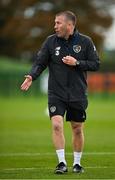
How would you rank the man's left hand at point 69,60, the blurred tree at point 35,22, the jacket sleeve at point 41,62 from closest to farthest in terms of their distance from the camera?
the man's left hand at point 69,60 < the jacket sleeve at point 41,62 < the blurred tree at point 35,22

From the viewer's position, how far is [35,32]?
67625mm

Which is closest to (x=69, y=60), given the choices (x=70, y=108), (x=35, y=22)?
(x=70, y=108)

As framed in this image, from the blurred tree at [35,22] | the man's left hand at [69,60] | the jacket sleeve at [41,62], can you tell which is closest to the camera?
the man's left hand at [69,60]

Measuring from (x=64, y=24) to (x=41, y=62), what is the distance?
648 mm

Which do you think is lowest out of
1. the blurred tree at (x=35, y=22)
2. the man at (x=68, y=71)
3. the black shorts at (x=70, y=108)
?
the blurred tree at (x=35, y=22)

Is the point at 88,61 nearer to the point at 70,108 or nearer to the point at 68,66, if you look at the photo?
the point at 68,66

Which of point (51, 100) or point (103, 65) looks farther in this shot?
point (103, 65)

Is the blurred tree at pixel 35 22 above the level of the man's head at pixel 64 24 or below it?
below

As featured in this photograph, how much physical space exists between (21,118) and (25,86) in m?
16.9

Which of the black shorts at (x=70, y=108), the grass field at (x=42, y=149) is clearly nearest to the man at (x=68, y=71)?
the black shorts at (x=70, y=108)

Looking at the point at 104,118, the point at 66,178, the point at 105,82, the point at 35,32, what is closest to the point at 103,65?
the point at 35,32

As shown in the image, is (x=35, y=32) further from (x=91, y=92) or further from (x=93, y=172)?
(x=93, y=172)

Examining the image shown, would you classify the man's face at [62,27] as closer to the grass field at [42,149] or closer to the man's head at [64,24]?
the man's head at [64,24]

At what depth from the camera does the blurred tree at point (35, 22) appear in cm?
6625
